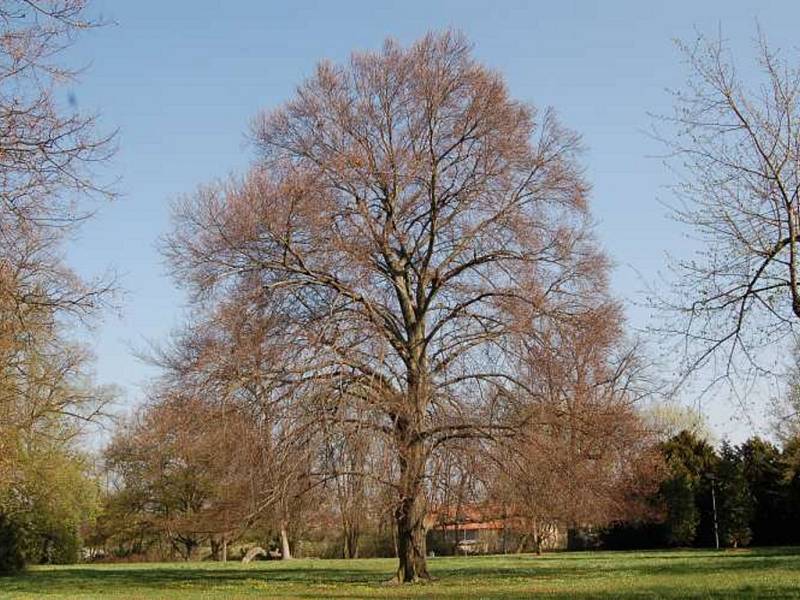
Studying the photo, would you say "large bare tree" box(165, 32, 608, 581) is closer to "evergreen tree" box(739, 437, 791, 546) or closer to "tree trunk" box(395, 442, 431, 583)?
"tree trunk" box(395, 442, 431, 583)

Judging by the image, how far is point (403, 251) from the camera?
80.3 ft

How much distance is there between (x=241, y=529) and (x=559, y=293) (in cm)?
1067

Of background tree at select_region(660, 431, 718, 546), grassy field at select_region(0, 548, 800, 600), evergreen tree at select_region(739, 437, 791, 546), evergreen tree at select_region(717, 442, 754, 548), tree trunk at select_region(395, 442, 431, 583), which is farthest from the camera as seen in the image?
background tree at select_region(660, 431, 718, 546)

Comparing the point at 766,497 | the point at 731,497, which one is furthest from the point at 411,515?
the point at 766,497

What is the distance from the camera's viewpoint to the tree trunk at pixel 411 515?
834 inches

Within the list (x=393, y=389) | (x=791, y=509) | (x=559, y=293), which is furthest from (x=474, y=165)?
(x=791, y=509)

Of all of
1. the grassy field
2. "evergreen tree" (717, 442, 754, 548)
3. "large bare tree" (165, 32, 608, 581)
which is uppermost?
"large bare tree" (165, 32, 608, 581)

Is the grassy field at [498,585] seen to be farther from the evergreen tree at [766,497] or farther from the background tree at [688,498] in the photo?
the evergreen tree at [766,497]

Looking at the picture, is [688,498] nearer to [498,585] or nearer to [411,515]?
[411,515]

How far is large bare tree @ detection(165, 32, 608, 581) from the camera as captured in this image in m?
21.7

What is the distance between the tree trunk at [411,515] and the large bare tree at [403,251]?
0.04 m

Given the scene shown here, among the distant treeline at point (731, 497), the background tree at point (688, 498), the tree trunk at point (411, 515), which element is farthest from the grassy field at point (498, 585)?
the distant treeline at point (731, 497)

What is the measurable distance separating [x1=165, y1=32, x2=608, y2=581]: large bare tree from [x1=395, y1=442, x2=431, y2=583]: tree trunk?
0.04 m

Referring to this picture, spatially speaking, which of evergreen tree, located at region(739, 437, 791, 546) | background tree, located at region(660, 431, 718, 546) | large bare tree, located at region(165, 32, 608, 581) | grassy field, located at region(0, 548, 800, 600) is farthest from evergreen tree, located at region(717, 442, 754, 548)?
large bare tree, located at region(165, 32, 608, 581)
